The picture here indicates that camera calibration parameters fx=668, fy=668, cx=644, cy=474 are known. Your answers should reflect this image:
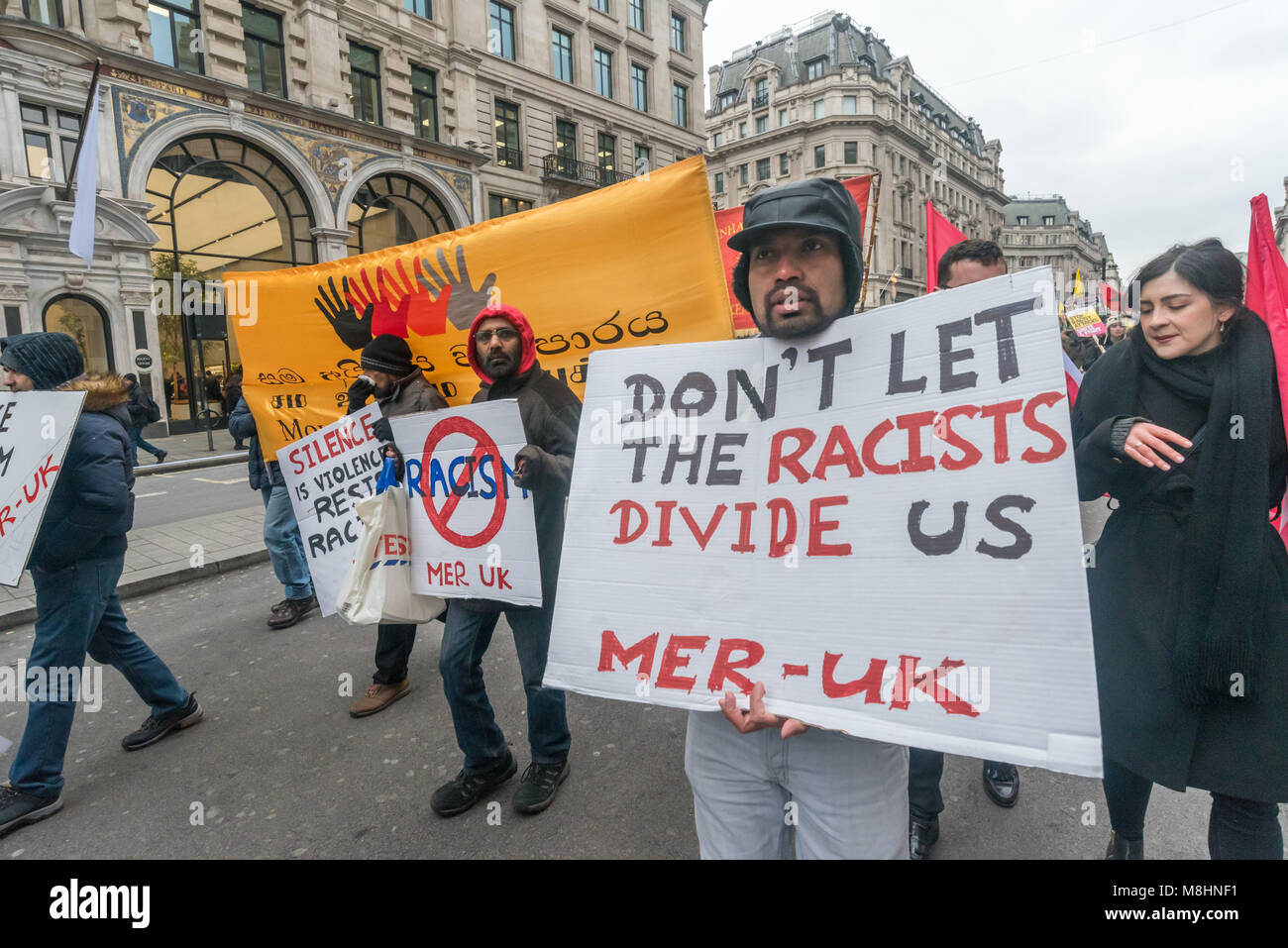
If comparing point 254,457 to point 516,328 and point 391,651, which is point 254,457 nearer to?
point 391,651

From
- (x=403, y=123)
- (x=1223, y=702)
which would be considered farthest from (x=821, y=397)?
(x=403, y=123)

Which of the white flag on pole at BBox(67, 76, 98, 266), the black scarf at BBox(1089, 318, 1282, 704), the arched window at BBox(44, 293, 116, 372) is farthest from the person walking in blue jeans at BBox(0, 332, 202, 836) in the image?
the arched window at BBox(44, 293, 116, 372)

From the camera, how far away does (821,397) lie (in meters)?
1.51

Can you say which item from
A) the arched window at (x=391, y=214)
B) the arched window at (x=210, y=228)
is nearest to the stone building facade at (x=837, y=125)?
the arched window at (x=391, y=214)

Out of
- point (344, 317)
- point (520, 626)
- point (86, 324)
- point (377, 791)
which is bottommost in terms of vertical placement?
point (377, 791)

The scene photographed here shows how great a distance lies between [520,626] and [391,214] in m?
20.8

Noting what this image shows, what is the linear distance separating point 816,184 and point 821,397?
0.46 metres

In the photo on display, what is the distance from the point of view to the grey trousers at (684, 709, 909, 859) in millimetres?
1406

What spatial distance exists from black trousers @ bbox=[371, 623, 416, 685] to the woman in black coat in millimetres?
3166

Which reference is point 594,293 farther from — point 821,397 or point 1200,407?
point 1200,407

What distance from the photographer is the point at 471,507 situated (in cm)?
258

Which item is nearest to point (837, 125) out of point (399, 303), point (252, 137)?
point (252, 137)

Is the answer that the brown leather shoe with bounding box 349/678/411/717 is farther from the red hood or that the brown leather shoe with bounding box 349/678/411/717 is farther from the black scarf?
the black scarf

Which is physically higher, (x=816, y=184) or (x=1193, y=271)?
(x=816, y=184)
